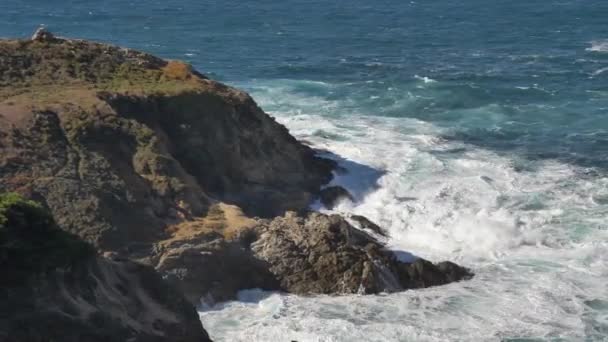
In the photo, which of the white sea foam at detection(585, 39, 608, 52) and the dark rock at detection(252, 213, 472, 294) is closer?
the dark rock at detection(252, 213, 472, 294)

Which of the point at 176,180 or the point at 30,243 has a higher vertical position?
the point at 30,243

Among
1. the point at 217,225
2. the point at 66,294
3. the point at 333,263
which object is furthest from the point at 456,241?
the point at 66,294

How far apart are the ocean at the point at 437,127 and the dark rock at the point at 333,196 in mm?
515

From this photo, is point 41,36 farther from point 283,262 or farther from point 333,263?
point 333,263

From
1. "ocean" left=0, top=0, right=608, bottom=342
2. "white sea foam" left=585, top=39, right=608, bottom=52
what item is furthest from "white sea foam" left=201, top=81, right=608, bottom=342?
"white sea foam" left=585, top=39, right=608, bottom=52

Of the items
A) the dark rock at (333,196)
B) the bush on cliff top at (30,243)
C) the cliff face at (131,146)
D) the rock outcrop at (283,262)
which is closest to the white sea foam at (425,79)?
the cliff face at (131,146)

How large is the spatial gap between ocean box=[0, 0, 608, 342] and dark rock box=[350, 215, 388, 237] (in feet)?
3.12

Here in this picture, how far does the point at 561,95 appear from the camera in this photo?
7906 cm

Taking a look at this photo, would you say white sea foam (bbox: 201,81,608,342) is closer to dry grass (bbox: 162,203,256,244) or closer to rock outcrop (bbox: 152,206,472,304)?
rock outcrop (bbox: 152,206,472,304)

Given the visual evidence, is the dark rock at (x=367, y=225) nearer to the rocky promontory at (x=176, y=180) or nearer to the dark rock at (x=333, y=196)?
the rocky promontory at (x=176, y=180)

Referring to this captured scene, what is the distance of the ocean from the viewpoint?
40781 mm

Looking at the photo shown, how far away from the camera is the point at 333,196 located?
55.1 m

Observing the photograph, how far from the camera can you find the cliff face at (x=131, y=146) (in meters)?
43.9

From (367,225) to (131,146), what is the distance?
1259 cm
